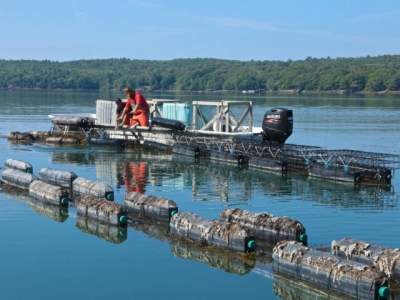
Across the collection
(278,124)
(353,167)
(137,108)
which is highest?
(137,108)

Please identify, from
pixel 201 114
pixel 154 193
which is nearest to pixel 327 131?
pixel 201 114

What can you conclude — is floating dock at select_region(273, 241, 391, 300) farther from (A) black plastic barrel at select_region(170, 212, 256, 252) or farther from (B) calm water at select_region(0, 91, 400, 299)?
(A) black plastic barrel at select_region(170, 212, 256, 252)

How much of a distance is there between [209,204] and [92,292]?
11847mm

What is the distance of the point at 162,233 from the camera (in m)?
26.3

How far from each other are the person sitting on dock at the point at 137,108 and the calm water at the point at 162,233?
→ 4724 mm

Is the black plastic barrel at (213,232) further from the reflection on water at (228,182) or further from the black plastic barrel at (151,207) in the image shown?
the reflection on water at (228,182)

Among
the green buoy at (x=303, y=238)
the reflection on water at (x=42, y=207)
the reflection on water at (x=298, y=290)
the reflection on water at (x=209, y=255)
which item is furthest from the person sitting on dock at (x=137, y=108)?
the reflection on water at (x=298, y=290)

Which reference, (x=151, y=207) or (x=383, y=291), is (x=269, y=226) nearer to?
(x=151, y=207)

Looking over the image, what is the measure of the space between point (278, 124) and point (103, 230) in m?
21.7

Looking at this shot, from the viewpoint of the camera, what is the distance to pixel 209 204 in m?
32.3

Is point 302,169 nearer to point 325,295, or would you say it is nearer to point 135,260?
point 135,260

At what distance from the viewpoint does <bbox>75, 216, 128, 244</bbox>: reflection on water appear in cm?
2631

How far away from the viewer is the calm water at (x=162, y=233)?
21.4m

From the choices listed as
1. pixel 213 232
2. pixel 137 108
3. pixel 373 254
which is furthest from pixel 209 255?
pixel 137 108
